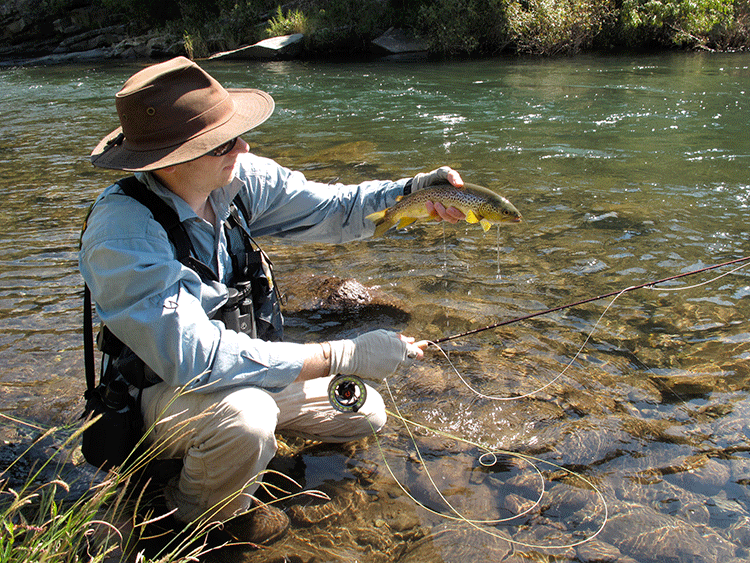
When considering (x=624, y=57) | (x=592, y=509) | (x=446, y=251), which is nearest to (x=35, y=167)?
(x=446, y=251)

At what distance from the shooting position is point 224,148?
106 inches

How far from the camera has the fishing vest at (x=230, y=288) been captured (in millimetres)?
2693

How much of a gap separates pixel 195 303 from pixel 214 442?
0.60m

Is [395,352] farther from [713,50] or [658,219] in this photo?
[713,50]

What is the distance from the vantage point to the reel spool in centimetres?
310

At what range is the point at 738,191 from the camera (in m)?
7.60

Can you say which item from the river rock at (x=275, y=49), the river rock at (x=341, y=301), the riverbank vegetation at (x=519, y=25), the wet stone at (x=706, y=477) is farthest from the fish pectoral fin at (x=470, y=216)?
the river rock at (x=275, y=49)

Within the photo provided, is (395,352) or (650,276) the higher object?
(395,352)

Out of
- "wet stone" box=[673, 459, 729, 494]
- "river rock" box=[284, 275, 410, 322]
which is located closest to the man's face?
"river rock" box=[284, 275, 410, 322]

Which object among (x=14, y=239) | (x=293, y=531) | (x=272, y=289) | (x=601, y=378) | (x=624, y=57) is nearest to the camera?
(x=293, y=531)

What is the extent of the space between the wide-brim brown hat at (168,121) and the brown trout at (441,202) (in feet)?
4.31

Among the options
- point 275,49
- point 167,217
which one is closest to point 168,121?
point 167,217

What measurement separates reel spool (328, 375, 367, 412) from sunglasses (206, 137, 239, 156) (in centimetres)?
122

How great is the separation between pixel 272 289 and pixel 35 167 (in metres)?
8.33
